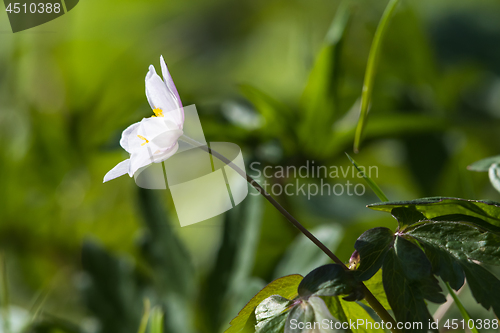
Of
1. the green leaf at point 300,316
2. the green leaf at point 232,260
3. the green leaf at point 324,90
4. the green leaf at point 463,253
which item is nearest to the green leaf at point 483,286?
the green leaf at point 463,253

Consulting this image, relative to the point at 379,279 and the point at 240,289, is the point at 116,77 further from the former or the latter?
the point at 379,279

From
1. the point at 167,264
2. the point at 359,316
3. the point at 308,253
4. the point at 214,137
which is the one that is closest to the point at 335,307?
the point at 359,316

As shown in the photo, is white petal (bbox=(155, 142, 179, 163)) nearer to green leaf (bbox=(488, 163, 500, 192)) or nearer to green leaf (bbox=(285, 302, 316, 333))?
green leaf (bbox=(285, 302, 316, 333))

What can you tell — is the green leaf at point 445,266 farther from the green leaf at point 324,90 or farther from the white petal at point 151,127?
the green leaf at point 324,90

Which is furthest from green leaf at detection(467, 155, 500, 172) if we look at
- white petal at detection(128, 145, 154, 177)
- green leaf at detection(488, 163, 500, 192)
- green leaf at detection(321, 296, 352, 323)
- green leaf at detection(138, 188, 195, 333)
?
green leaf at detection(138, 188, 195, 333)

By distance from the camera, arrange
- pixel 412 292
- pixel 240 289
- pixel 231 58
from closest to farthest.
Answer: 1. pixel 412 292
2. pixel 240 289
3. pixel 231 58

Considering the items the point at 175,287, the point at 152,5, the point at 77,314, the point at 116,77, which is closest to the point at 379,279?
the point at 175,287
